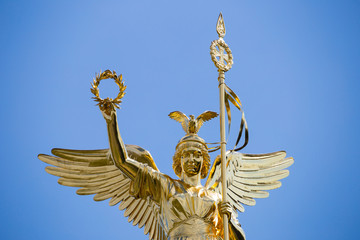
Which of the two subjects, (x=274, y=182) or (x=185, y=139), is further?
(x=274, y=182)

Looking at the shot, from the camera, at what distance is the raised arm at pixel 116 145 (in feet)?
52.6

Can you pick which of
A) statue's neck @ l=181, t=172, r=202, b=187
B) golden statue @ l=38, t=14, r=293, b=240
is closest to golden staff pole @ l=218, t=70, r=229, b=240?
golden statue @ l=38, t=14, r=293, b=240

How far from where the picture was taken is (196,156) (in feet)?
54.9

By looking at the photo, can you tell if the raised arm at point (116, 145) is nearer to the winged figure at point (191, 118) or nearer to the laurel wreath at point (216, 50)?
the winged figure at point (191, 118)

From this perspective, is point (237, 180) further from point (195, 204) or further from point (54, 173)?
point (54, 173)

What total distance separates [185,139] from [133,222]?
1.78 metres

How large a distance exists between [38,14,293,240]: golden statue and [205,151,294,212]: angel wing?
0.02 metres

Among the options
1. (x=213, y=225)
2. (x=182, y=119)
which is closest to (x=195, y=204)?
(x=213, y=225)

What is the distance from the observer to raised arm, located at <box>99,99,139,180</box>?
52.6 feet

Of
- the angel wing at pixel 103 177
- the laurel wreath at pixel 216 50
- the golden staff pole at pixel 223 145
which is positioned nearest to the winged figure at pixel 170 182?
the angel wing at pixel 103 177

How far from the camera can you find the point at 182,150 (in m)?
16.8

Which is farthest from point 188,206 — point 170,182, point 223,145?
point 223,145

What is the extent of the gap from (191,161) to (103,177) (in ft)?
5.42

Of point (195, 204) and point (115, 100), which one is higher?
point (115, 100)
